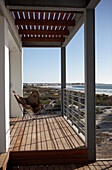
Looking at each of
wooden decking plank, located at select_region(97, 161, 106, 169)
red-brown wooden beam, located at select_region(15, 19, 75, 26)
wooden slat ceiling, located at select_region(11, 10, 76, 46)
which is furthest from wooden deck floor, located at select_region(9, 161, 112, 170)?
red-brown wooden beam, located at select_region(15, 19, 75, 26)

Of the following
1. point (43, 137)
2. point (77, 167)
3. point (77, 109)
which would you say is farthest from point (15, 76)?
point (77, 167)

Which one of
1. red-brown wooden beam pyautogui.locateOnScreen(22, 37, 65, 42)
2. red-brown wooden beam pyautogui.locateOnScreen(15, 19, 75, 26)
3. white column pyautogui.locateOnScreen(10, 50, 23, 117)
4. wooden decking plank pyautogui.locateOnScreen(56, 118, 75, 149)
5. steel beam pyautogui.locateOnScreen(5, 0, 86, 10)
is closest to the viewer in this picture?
steel beam pyautogui.locateOnScreen(5, 0, 86, 10)

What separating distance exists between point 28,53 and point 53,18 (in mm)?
8348

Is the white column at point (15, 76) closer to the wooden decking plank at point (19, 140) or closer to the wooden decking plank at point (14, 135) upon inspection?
the wooden decking plank at point (14, 135)

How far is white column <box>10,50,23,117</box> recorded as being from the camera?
5152mm

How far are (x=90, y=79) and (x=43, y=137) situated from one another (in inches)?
55.6

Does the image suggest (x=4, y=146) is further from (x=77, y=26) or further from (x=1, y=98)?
(x=77, y=26)

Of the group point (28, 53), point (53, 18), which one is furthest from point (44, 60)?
point (53, 18)

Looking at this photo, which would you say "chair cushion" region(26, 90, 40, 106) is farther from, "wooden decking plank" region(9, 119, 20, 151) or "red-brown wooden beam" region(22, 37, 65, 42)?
"red-brown wooden beam" region(22, 37, 65, 42)

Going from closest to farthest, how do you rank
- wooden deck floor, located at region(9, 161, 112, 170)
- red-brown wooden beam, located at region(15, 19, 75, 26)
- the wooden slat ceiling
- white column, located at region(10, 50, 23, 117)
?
wooden deck floor, located at region(9, 161, 112, 170) < the wooden slat ceiling < red-brown wooden beam, located at region(15, 19, 75, 26) < white column, located at region(10, 50, 23, 117)

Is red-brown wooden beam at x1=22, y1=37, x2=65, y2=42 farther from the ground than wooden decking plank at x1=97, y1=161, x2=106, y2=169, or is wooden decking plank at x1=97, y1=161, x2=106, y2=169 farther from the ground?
red-brown wooden beam at x1=22, y1=37, x2=65, y2=42

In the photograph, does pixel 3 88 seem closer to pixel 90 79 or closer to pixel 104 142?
pixel 90 79

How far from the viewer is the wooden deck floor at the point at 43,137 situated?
2.74 m

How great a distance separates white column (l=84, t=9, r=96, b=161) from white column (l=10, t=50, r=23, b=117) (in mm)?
2993
